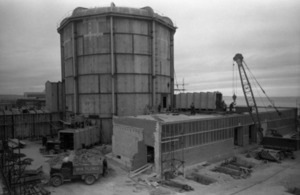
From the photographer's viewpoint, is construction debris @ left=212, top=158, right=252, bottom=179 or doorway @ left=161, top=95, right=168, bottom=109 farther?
doorway @ left=161, top=95, right=168, bottom=109

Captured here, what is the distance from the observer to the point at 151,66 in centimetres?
3331

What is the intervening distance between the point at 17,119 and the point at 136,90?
1846 cm

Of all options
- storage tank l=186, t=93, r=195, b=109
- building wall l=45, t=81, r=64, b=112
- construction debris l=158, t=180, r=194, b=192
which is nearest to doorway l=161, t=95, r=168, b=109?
storage tank l=186, t=93, r=195, b=109

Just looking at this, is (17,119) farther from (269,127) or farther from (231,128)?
(269,127)

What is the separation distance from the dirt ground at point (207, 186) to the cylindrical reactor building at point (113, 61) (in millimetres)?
11887

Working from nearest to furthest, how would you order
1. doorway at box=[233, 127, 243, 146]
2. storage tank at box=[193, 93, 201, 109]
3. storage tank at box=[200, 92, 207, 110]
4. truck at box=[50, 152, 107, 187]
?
truck at box=[50, 152, 107, 187], doorway at box=[233, 127, 243, 146], storage tank at box=[200, 92, 207, 110], storage tank at box=[193, 93, 201, 109]

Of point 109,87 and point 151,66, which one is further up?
point 151,66

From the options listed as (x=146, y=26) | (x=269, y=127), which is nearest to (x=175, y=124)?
(x=146, y=26)

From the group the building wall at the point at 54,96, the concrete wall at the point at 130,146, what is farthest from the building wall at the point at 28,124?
the concrete wall at the point at 130,146

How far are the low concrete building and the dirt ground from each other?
1531mm

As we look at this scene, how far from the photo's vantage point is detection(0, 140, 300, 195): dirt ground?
16.0 meters

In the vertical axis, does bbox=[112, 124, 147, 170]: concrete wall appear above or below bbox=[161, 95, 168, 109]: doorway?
below

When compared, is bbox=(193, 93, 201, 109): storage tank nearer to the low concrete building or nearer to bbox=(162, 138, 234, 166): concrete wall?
the low concrete building

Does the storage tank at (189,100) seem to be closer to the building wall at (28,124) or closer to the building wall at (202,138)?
the building wall at (202,138)
